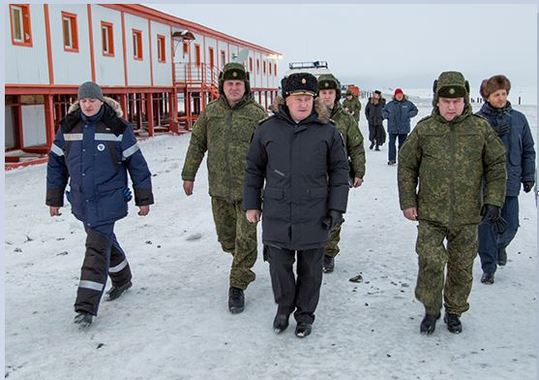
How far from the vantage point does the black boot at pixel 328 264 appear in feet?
17.9

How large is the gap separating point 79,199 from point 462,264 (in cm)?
294

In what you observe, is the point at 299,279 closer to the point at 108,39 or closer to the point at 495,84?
the point at 495,84

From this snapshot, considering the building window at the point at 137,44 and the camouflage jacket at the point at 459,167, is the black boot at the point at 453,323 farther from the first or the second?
the building window at the point at 137,44

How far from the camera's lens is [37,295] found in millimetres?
4953

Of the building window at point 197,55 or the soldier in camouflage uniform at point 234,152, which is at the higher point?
the building window at point 197,55

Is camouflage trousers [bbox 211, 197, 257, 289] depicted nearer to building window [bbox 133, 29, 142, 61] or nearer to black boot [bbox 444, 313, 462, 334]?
black boot [bbox 444, 313, 462, 334]

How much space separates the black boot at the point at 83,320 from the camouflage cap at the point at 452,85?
3.03 metres

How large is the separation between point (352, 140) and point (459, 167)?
1598 mm

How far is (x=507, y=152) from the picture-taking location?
197 inches

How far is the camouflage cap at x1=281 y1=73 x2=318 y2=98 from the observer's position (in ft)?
13.0

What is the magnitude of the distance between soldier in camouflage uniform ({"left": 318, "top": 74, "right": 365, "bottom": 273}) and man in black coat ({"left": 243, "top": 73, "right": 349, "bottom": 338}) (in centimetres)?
127

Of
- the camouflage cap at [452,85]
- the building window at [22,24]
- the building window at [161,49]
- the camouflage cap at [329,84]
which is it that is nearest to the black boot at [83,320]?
the camouflage cap at [329,84]

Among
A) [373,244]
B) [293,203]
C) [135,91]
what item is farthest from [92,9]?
[293,203]

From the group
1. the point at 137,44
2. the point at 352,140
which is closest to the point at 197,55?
the point at 137,44
